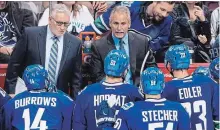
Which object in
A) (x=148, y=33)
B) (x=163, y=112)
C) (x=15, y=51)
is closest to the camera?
(x=163, y=112)

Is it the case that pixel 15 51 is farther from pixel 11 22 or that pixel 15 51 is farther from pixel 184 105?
pixel 184 105

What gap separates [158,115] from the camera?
18.6 feet

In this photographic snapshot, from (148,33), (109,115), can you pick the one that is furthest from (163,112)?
(148,33)

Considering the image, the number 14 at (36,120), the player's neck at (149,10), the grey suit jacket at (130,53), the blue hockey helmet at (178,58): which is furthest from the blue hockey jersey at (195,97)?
the player's neck at (149,10)

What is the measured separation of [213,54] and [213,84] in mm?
2131

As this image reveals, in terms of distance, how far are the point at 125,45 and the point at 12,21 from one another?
192 cm

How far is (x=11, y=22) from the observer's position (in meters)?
8.55

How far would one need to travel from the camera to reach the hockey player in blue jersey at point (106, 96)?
237 inches

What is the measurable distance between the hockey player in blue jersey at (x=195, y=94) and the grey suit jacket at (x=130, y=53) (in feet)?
2.99

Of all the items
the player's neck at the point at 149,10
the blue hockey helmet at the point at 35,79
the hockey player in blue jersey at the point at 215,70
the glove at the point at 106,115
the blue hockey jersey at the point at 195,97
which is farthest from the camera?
the player's neck at the point at 149,10

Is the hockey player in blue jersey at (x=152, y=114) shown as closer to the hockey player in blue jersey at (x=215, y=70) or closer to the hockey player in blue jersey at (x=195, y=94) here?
the hockey player in blue jersey at (x=195, y=94)

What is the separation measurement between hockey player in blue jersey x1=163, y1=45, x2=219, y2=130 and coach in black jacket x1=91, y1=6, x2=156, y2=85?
917mm

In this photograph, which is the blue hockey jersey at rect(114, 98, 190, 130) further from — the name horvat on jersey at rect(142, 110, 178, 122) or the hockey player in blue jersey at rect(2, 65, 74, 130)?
the hockey player in blue jersey at rect(2, 65, 74, 130)

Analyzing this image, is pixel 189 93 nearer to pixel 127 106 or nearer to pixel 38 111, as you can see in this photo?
pixel 127 106
